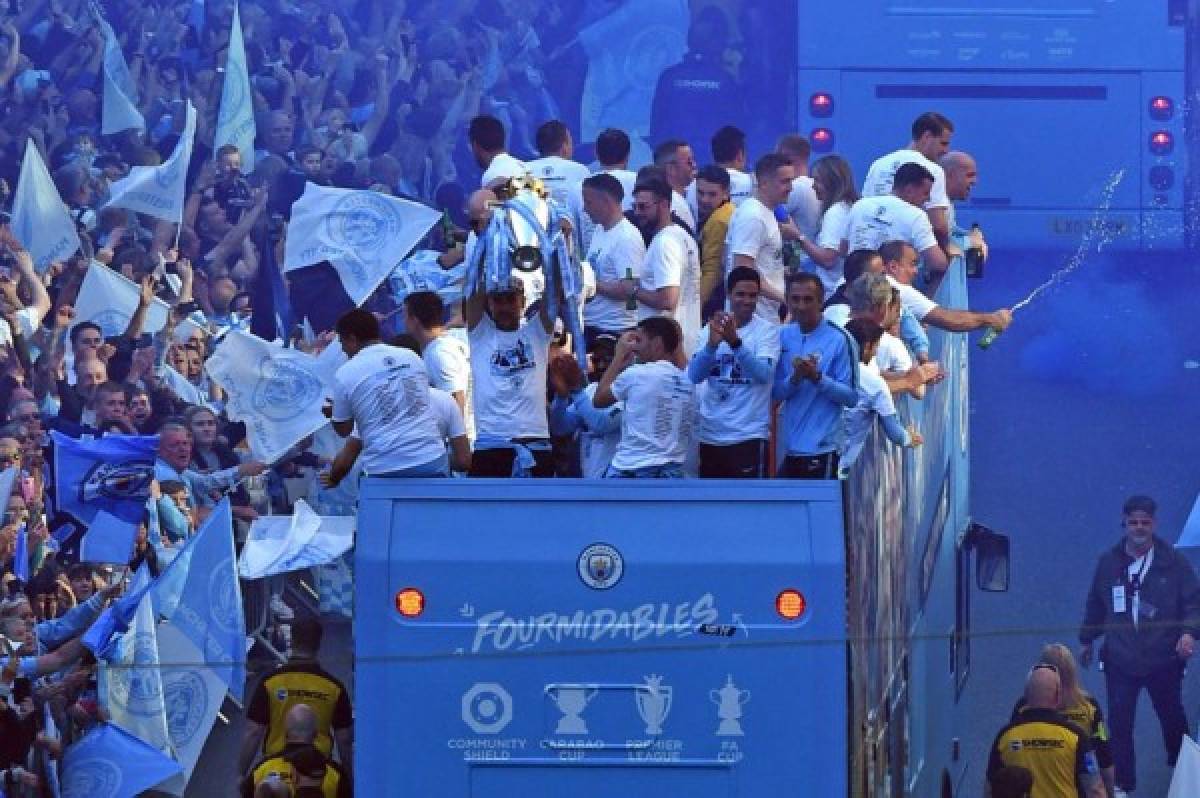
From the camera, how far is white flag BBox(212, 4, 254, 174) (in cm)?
2570

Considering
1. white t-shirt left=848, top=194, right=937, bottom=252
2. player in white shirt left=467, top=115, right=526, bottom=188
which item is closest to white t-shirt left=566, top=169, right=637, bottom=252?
player in white shirt left=467, top=115, right=526, bottom=188

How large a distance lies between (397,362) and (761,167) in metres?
3.58

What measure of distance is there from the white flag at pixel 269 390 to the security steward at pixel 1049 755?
523 centimetres

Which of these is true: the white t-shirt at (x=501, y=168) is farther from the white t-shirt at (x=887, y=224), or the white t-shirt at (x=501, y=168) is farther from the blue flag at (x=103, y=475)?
the blue flag at (x=103, y=475)

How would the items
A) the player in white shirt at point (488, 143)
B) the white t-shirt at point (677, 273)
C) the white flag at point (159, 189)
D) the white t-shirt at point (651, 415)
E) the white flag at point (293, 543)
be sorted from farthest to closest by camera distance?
the white flag at point (159, 189), the white flag at point (293, 543), the player in white shirt at point (488, 143), the white t-shirt at point (677, 273), the white t-shirt at point (651, 415)

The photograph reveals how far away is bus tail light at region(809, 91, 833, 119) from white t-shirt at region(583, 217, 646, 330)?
8.32 metres

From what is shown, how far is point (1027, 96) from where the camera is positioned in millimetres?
25641

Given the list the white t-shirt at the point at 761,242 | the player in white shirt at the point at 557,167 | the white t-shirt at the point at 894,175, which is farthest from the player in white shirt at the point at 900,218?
the player in white shirt at the point at 557,167

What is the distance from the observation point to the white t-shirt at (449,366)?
1510 centimetres

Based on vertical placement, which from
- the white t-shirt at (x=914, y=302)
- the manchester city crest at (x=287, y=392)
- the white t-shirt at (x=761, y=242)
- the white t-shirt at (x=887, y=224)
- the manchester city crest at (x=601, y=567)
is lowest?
the manchester city crest at (x=601, y=567)

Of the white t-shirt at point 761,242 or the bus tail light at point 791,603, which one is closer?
the bus tail light at point 791,603

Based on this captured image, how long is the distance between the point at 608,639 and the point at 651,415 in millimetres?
1416

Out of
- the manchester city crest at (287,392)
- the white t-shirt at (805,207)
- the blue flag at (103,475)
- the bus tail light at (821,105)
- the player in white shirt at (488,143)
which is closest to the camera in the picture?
the player in white shirt at (488,143)

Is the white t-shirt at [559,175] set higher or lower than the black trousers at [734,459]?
higher
